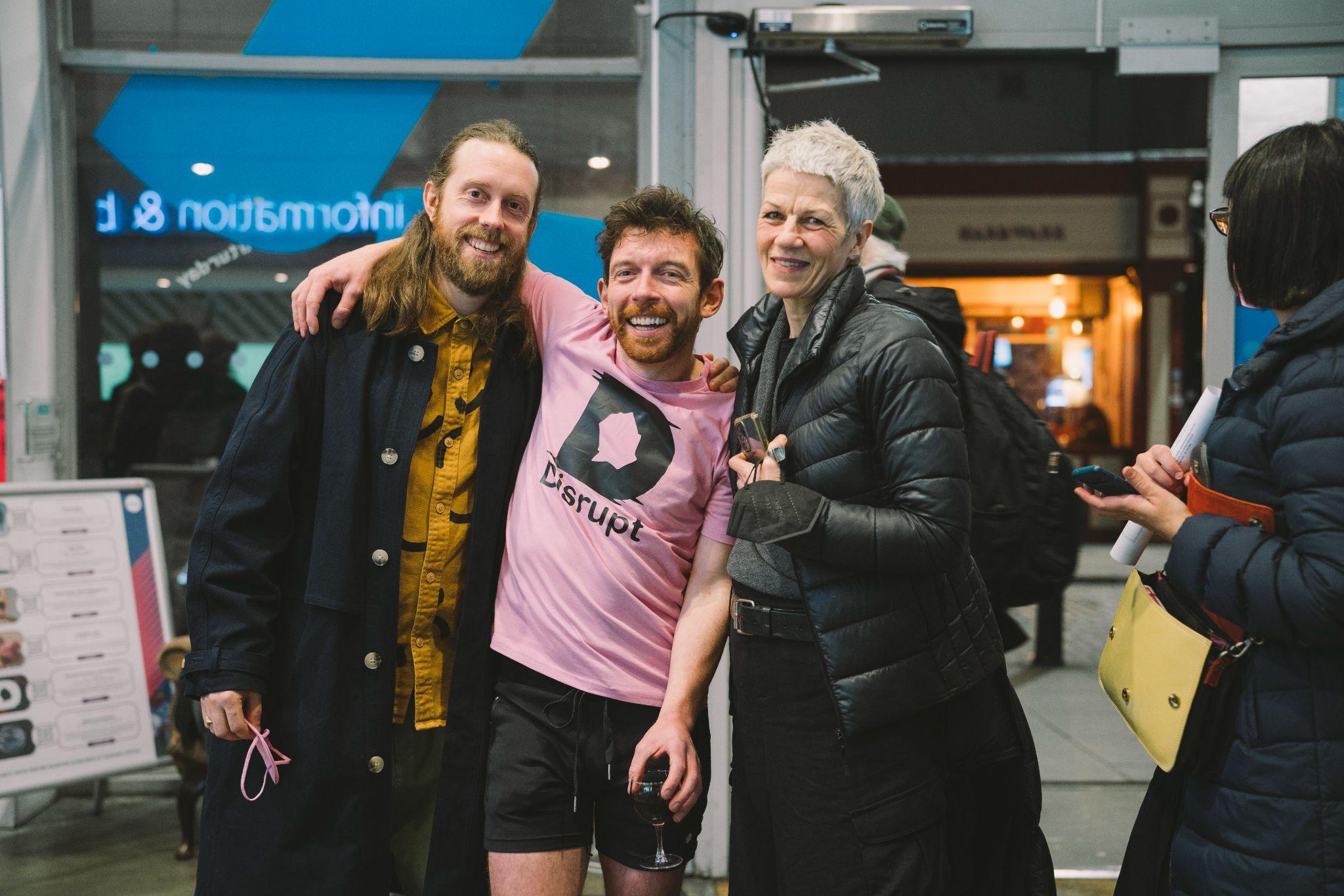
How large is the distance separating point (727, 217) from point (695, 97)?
396 mm

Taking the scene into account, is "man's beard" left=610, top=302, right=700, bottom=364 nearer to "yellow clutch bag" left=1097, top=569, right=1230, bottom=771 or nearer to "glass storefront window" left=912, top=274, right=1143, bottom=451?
"yellow clutch bag" left=1097, top=569, right=1230, bottom=771

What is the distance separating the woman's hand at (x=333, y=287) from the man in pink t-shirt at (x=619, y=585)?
45 cm

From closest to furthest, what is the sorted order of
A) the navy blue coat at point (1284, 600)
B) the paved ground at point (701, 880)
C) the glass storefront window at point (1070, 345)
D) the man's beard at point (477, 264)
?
1. the navy blue coat at point (1284, 600)
2. the man's beard at point (477, 264)
3. the paved ground at point (701, 880)
4. the glass storefront window at point (1070, 345)

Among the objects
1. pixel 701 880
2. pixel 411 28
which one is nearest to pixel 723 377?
pixel 701 880

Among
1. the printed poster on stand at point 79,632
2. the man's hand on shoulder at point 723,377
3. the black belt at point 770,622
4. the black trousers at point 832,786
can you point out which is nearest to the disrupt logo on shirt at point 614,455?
the man's hand on shoulder at point 723,377

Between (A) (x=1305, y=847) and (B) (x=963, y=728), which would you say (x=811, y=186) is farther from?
(A) (x=1305, y=847)

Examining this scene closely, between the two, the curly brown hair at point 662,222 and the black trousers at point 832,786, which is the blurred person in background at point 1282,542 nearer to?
the black trousers at point 832,786

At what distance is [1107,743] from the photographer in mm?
4871

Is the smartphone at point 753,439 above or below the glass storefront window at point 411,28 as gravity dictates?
below

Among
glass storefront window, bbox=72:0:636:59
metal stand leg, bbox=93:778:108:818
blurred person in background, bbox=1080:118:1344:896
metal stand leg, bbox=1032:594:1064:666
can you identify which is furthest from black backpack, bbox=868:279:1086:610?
metal stand leg, bbox=1032:594:1064:666

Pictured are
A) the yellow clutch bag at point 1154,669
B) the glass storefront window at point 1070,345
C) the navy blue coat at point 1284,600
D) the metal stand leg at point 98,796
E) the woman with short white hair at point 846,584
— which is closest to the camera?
the navy blue coat at point 1284,600

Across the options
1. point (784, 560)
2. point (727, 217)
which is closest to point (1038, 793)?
point (784, 560)

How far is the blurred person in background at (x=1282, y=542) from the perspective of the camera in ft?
4.83

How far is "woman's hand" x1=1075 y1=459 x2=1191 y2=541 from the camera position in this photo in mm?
1674
